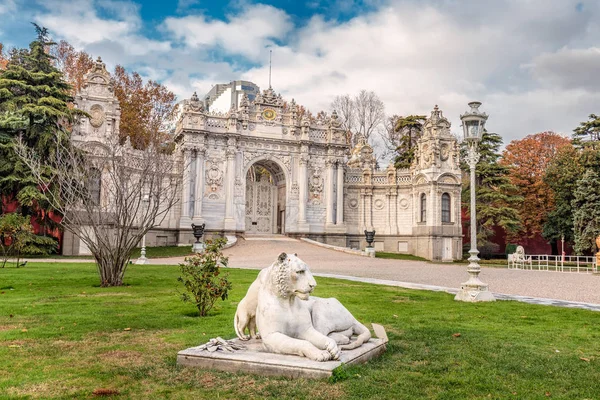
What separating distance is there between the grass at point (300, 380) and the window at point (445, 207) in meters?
23.4

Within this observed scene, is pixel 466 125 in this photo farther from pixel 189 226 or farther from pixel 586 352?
pixel 189 226

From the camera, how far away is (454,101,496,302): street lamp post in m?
11.4

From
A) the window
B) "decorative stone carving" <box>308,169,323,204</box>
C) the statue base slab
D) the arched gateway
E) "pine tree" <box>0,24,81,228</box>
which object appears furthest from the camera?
the arched gateway

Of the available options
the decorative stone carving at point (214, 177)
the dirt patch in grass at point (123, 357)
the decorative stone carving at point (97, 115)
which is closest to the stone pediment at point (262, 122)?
the decorative stone carving at point (214, 177)

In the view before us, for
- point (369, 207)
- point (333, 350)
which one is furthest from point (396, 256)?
point (333, 350)

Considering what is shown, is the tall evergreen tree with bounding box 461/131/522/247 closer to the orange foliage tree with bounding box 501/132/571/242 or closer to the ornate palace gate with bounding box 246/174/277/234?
the orange foliage tree with bounding box 501/132/571/242

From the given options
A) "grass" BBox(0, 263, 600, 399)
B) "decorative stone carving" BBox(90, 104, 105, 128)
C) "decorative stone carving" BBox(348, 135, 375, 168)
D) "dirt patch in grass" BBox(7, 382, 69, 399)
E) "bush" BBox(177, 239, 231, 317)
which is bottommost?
"grass" BBox(0, 263, 600, 399)

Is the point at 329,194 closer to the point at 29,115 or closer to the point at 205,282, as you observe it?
the point at 29,115

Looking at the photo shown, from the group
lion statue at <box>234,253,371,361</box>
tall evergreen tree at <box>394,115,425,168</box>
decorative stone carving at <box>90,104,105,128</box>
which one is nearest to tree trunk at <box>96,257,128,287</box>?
lion statue at <box>234,253,371,361</box>

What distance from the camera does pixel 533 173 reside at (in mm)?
41531

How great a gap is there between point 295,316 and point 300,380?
716 mm

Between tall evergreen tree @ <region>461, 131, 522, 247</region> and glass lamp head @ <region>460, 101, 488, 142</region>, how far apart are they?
2329 cm

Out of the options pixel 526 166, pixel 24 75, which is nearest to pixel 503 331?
pixel 24 75

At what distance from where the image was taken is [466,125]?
12523 millimetres
